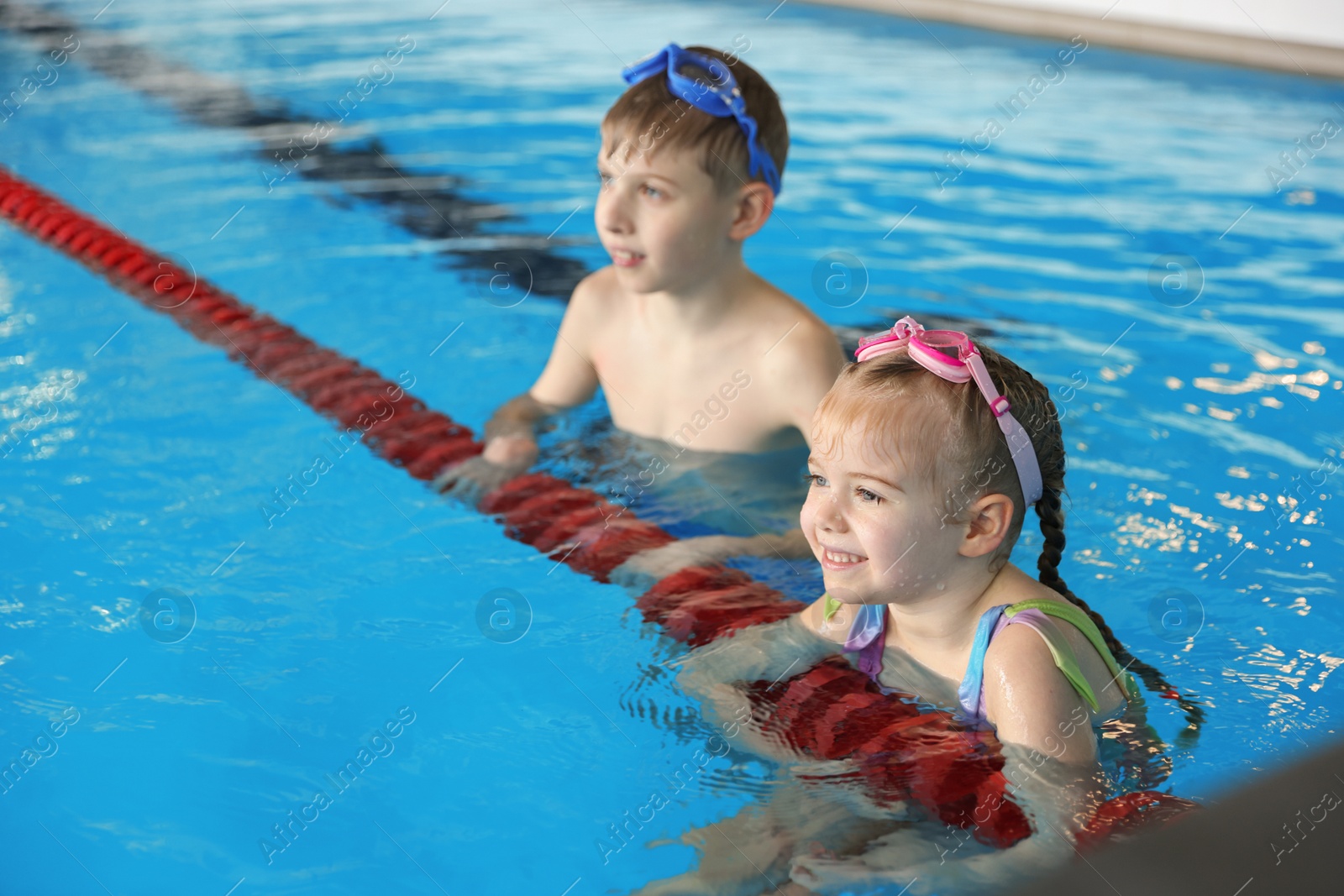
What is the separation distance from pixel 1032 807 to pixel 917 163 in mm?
4809

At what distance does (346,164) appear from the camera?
21.1 ft

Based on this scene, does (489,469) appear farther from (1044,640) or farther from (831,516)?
(1044,640)

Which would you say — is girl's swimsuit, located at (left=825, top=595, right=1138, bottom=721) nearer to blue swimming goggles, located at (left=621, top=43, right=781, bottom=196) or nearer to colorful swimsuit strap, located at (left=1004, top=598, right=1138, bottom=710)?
colorful swimsuit strap, located at (left=1004, top=598, right=1138, bottom=710)

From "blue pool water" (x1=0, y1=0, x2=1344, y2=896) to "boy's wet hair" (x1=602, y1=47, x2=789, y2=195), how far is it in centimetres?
79

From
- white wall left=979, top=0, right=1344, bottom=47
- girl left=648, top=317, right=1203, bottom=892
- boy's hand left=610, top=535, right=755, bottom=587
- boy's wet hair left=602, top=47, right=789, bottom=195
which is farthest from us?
white wall left=979, top=0, right=1344, bottom=47

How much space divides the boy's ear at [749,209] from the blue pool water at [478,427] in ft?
2.01

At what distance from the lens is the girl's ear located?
191 cm

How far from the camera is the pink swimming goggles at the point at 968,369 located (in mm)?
1862

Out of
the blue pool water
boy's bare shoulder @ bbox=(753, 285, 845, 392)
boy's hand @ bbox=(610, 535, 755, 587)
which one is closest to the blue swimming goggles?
boy's bare shoulder @ bbox=(753, 285, 845, 392)

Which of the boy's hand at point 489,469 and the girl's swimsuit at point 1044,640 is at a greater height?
the girl's swimsuit at point 1044,640

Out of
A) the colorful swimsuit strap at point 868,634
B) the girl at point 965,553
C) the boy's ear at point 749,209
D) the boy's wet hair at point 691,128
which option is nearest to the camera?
the girl at point 965,553

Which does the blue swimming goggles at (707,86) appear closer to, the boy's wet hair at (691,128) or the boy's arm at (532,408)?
the boy's wet hair at (691,128)

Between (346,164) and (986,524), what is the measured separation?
209 inches

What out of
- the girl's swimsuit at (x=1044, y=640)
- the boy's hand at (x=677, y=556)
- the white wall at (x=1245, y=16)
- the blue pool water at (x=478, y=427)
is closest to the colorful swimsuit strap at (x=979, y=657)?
the girl's swimsuit at (x=1044, y=640)
